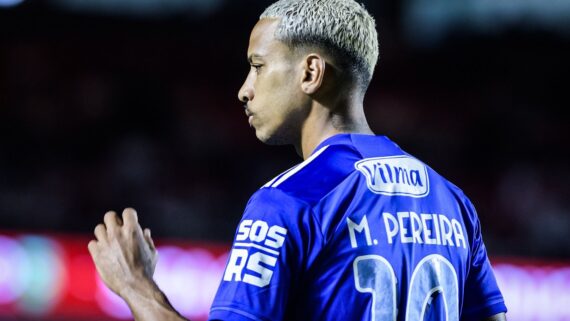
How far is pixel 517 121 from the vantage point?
10.8 m

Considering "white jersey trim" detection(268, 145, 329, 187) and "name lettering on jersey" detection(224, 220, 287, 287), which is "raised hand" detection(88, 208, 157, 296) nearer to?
"name lettering on jersey" detection(224, 220, 287, 287)

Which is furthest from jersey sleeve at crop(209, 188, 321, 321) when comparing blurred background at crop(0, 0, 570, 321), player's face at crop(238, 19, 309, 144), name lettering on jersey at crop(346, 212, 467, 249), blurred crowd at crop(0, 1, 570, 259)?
blurred crowd at crop(0, 1, 570, 259)

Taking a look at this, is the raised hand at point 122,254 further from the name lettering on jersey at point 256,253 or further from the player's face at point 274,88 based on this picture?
the player's face at point 274,88

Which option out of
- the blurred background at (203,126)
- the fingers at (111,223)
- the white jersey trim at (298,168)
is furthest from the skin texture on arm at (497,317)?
the blurred background at (203,126)

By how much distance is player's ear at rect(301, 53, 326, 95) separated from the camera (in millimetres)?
2271

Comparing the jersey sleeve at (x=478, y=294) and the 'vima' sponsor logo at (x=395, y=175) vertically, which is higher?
the 'vima' sponsor logo at (x=395, y=175)

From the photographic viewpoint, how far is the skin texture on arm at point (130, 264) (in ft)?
6.68

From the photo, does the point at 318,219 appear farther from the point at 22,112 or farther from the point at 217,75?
the point at 217,75

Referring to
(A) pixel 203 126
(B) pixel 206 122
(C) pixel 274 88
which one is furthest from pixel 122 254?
(B) pixel 206 122

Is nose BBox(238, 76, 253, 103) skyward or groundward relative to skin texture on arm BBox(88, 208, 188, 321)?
skyward

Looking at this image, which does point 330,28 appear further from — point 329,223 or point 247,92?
point 329,223

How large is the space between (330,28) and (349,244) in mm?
521

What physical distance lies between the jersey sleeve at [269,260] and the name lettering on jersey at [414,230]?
111 millimetres

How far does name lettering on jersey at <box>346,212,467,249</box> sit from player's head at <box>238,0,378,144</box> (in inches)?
12.9
